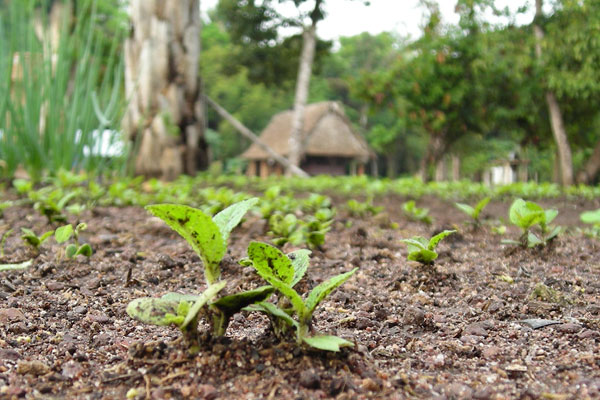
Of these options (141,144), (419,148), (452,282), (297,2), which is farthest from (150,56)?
(419,148)

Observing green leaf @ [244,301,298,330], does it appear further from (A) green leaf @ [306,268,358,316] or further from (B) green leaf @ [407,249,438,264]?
(B) green leaf @ [407,249,438,264]

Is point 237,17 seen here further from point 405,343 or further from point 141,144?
point 405,343

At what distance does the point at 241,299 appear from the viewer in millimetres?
907

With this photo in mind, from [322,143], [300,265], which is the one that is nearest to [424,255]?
[300,265]

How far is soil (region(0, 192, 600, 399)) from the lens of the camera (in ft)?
2.96

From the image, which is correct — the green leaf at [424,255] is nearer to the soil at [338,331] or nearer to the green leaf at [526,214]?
the soil at [338,331]

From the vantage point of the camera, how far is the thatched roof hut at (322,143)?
22359mm

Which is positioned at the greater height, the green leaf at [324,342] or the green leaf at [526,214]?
the green leaf at [526,214]

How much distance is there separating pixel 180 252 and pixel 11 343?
897 millimetres

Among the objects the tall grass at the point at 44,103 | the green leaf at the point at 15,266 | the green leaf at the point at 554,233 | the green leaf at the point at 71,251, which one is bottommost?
the green leaf at the point at 71,251

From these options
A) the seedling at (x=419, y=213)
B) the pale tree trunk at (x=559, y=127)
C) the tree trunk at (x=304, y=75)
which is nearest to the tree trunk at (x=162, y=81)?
the seedling at (x=419, y=213)

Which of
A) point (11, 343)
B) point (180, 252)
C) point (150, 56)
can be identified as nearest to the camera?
point (11, 343)

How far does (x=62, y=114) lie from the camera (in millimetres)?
4285

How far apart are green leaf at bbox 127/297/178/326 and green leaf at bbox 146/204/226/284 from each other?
0.10 metres
